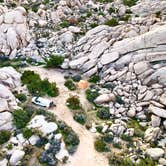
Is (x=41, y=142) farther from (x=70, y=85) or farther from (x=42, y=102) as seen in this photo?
(x=70, y=85)

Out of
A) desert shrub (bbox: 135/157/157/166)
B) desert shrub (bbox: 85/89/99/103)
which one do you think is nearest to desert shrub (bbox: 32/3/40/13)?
desert shrub (bbox: 85/89/99/103)

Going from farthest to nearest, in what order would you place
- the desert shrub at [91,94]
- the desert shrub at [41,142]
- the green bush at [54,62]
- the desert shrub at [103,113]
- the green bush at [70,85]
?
1. the green bush at [54,62]
2. the green bush at [70,85]
3. the desert shrub at [91,94]
4. the desert shrub at [103,113]
5. the desert shrub at [41,142]

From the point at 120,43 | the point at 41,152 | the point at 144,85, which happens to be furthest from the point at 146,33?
the point at 41,152

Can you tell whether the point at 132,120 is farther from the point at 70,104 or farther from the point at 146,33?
the point at 146,33

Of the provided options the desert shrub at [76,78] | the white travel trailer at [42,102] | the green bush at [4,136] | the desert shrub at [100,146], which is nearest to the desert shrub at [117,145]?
the desert shrub at [100,146]

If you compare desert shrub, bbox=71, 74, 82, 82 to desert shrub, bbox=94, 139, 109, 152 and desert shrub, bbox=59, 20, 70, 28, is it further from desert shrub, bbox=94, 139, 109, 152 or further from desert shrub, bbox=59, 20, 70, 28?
desert shrub, bbox=59, 20, 70, 28

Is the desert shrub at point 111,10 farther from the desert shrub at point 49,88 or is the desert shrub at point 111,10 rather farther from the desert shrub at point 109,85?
the desert shrub at point 49,88
